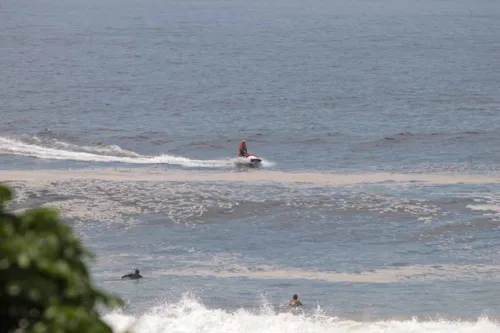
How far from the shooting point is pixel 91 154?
56.8 m

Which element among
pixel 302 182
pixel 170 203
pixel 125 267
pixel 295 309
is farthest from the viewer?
pixel 302 182

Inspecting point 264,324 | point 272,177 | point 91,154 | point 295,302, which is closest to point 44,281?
point 264,324

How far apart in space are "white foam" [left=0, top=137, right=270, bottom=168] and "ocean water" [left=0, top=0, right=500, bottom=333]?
19 cm

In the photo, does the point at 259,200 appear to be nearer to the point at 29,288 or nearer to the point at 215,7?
the point at 29,288

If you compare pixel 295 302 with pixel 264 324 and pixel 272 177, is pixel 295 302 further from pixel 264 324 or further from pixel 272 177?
pixel 272 177

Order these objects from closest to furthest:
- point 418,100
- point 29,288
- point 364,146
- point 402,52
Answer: point 29,288
point 364,146
point 418,100
point 402,52

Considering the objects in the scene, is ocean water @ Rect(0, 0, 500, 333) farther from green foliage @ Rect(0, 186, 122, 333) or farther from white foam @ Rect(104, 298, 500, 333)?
green foliage @ Rect(0, 186, 122, 333)

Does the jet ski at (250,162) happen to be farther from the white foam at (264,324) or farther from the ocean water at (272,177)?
the white foam at (264,324)

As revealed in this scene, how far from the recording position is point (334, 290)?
32844mm

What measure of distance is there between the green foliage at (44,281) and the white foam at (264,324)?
63.8 ft

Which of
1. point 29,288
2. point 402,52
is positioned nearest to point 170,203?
point 29,288

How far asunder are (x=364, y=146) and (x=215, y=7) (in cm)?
13971

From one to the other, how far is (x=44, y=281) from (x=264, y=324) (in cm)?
2098

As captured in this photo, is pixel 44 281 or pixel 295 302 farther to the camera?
pixel 295 302
